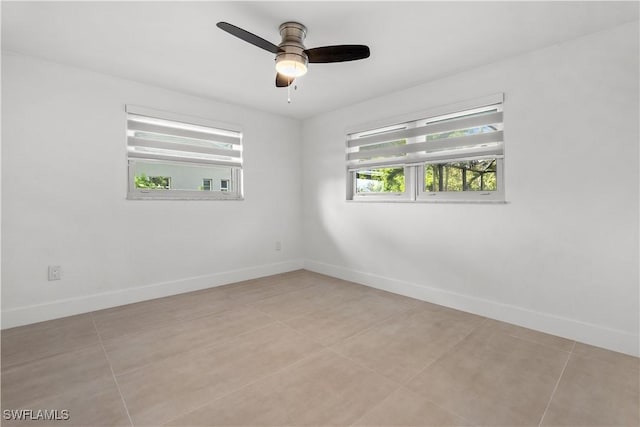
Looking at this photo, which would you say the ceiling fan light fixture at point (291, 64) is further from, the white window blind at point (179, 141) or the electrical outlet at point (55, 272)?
the electrical outlet at point (55, 272)

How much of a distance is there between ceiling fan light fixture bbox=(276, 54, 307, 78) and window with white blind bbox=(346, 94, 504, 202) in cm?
161

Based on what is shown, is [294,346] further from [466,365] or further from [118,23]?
[118,23]

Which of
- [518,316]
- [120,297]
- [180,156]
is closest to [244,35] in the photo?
[180,156]

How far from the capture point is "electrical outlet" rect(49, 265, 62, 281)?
9.01 ft

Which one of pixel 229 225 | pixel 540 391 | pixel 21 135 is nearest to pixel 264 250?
pixel 229 225

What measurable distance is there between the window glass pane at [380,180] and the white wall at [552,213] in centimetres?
33

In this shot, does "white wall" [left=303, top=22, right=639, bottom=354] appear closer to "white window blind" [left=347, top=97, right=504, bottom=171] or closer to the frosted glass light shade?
"white window blind" [left=347, top=97, right=504, bottom=171]

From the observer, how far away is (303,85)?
326cm

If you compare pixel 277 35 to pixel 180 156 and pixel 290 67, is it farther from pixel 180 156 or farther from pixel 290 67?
pixel 180 156

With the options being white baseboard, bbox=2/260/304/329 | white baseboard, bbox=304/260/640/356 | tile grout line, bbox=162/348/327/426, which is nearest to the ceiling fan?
tile grout line, bbox=162/348/327/426

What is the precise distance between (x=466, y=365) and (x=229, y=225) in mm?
2990

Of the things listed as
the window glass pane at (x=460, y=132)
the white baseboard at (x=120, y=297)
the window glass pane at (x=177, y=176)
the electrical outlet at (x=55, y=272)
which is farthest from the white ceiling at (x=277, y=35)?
the white baseboard at (x=120, y=297)

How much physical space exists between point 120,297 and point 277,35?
9.43 ft

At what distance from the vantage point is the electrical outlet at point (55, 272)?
2.75 m
